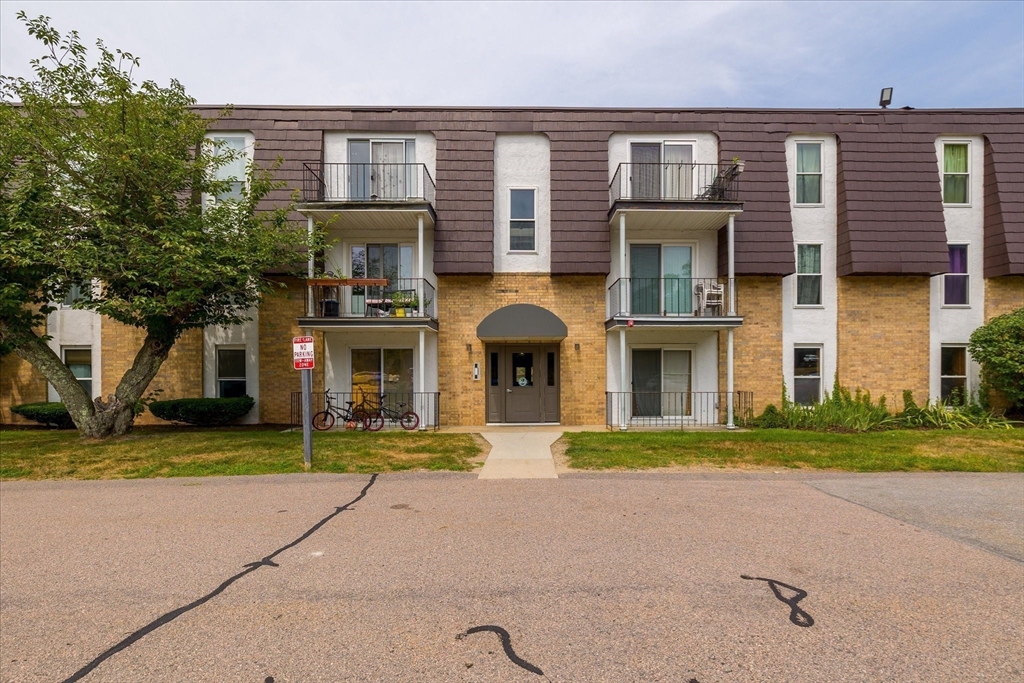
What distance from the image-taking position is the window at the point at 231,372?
1535cm

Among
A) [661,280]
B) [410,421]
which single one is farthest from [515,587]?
[661,280]

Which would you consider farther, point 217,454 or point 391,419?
point 391,419

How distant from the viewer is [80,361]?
1561 cm

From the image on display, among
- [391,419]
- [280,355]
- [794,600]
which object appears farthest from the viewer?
[280,355]

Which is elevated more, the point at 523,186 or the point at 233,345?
the point at 523,186

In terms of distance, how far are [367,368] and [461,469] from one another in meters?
6.89

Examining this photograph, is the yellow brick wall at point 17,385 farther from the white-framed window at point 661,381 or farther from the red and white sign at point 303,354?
the white-framed window at point 661,381

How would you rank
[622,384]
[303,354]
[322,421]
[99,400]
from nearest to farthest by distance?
[303,354]
[99,400]
[322,421]
[622,384]

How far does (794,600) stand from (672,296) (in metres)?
11.7

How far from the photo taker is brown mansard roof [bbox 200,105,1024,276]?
48.6 feet

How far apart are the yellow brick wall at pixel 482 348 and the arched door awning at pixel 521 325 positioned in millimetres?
612

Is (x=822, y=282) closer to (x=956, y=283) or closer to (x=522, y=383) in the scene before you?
(x=956, y=283)

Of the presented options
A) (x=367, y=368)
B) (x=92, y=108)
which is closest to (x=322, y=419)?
(x=367, y=368)

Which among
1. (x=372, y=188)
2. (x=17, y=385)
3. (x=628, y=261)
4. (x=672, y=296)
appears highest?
(x=372, y=188)
